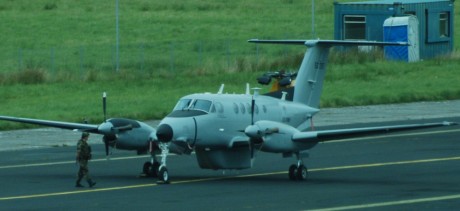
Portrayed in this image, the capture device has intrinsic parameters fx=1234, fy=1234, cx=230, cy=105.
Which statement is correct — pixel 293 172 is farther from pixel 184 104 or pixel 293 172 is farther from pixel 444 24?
pixel 444 24

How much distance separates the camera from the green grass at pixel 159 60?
163 ft

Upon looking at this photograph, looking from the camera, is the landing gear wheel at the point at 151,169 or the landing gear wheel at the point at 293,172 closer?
the landing gear wheel at the point at 293,172

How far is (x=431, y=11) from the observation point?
63844 millimetres

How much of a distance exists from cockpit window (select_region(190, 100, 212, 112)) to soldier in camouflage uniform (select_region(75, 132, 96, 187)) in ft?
8.41

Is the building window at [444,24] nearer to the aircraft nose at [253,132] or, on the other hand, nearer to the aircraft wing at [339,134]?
the aircraft wing at [339,134]

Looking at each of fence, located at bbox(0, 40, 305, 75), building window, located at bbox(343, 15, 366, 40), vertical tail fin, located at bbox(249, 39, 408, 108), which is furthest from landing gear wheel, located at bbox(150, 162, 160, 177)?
building window, located at bbox(343, 15, 366, 40)

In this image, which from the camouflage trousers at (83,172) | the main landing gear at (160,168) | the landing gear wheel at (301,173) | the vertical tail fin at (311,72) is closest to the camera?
the camouflage trousers at (83,172)

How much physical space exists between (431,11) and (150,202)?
137 ft

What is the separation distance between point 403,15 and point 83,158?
3731 centimetres

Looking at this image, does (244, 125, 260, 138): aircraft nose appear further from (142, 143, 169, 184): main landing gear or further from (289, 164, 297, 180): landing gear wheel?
(142, 143, 169, 184): main landing gear

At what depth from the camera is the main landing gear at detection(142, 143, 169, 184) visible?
27.3 metres

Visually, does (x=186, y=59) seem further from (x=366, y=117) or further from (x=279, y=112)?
(x=279, y=112)

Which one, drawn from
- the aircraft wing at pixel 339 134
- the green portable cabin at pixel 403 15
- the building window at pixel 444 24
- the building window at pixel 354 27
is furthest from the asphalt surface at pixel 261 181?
the building window at pixel 444 24

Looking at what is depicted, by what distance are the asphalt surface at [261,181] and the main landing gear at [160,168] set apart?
0.22m
